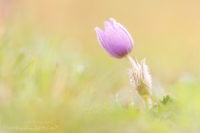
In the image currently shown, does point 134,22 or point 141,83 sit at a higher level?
point 134,22

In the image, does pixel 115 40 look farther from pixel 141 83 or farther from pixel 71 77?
pixel 71 77

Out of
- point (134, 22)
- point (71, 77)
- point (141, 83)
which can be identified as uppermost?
point (134, 22)

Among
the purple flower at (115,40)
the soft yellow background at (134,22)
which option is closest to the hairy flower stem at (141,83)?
the purple flower at (115,40)

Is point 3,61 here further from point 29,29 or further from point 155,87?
point 29,29

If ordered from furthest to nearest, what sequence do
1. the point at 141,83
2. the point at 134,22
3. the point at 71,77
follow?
the point at 134,22 → the point at 71,77 → the point at 141,83

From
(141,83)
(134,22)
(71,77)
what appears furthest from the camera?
(134,22)

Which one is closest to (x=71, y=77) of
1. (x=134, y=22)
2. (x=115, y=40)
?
(x=115, y=40)

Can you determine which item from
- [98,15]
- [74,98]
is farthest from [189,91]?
[98,15]

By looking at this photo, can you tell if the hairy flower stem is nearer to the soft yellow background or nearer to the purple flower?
the purple flower
